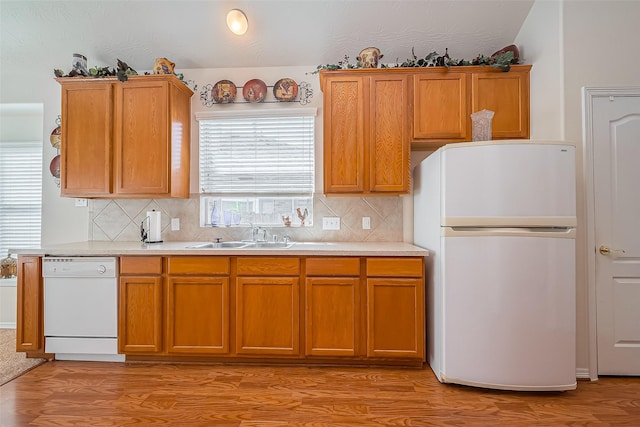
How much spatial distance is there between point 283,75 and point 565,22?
7.72 feet

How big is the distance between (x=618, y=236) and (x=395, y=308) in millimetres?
1712

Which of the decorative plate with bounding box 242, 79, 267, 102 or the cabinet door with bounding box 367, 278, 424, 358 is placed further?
the decorative plate with bounding box 242, 79, 267, 102

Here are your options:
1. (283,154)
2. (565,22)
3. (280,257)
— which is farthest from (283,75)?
(565,22)

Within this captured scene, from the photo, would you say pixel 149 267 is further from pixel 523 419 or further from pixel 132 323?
pixel 523 419

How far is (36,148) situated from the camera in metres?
3.74

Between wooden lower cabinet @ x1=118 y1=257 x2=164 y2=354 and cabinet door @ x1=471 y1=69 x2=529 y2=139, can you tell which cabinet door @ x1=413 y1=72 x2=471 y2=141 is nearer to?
cabinet door @ x1=471 y1=69 x2=529 y2=139

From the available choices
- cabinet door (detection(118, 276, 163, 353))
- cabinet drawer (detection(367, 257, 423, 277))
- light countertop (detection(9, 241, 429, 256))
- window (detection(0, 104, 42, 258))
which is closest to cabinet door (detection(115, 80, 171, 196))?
light countertop (detection(9, 241, 429, 256))

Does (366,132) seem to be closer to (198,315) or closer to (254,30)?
(254,30)

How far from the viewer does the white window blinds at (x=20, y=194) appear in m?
3.73

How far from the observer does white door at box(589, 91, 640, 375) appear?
7.43 feet

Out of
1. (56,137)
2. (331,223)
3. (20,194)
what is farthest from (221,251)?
(20,194)

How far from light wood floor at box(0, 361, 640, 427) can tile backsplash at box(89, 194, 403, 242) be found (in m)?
1.23

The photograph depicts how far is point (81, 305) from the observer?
2.48m

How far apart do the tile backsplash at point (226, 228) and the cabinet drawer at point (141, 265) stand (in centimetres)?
74
